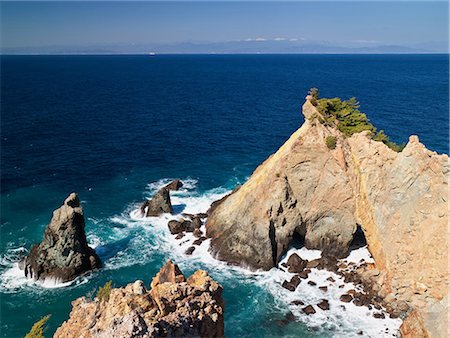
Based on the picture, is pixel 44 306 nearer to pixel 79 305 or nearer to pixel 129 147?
pixel 79 305

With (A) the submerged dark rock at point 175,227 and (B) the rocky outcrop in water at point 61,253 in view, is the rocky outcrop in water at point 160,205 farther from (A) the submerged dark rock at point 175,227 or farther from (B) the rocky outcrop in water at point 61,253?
(B) the rocky outcrop in water at point 61,253

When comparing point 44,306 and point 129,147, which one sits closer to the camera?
point 44,306

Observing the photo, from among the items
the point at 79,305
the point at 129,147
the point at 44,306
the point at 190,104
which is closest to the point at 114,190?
the point at 129,147

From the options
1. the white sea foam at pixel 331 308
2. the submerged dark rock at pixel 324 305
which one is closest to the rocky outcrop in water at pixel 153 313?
the white sea foam at pixel 331 308

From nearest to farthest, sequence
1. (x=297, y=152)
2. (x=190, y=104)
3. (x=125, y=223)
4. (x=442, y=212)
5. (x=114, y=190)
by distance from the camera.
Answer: (x=442, y=212) → (x=297, y=152) → (x=125, y=223) → (x=114, y=190) → (x=190, y=104)

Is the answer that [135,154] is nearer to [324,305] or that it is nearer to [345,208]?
[345,208]

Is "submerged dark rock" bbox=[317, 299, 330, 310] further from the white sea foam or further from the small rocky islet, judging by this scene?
the white sea foam

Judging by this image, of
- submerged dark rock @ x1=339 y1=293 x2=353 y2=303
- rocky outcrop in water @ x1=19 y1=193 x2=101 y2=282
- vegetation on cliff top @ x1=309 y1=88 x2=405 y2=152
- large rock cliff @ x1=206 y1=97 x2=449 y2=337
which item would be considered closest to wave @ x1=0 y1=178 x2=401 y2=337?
submerged dark rock @ x1=339 y1=293 x2=353 y2=303
